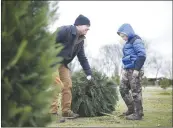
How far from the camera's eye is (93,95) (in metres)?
8.20

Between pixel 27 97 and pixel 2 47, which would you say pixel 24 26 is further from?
pixel 27 97

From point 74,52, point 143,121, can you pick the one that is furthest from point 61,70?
point 143,121

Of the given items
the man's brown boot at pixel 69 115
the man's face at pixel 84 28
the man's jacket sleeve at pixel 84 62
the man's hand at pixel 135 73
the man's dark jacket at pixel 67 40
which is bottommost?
the man's brown boot at pixel 69 115

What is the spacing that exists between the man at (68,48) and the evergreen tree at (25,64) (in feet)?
11.9

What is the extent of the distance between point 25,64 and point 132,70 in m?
4.82

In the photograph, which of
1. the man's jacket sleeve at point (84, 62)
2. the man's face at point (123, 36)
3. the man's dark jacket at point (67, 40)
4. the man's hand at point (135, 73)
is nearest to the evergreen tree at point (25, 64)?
the man's dark jacket at point (67, 40)

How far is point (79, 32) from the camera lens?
7.36 meters

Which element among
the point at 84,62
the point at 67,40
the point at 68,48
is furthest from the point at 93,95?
the point at 67,40

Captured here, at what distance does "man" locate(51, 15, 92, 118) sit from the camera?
7051 mm

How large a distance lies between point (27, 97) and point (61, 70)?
13.8 ft

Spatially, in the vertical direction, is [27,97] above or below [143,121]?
above

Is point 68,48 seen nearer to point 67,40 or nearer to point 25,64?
point 67,40

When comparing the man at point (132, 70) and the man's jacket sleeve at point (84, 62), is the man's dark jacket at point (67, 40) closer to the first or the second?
the man's jacket sleeve at point (84, 62)

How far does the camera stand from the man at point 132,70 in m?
7.55
